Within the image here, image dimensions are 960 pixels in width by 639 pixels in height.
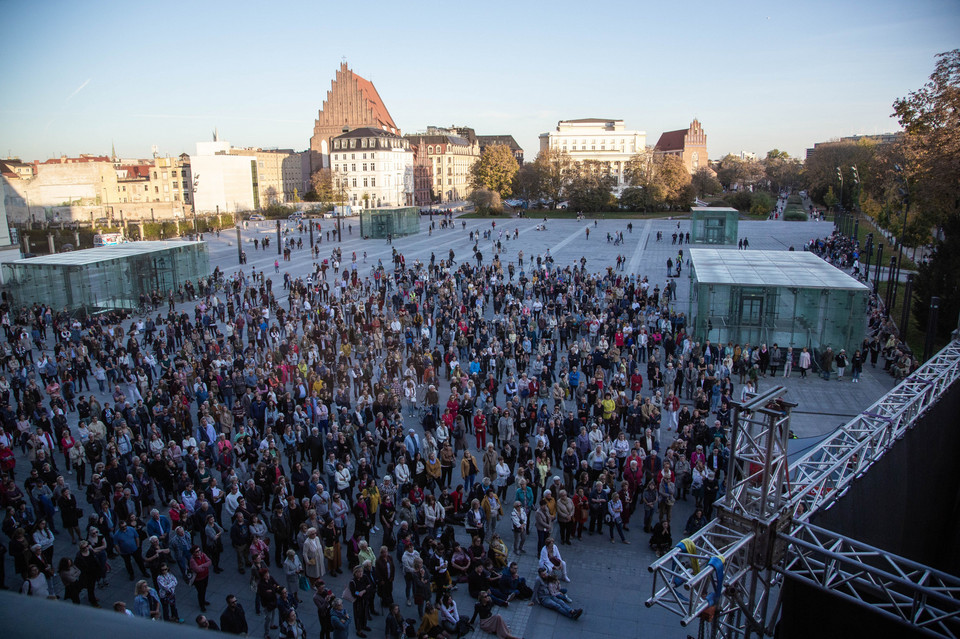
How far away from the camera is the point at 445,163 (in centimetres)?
10550

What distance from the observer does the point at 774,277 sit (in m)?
19.9

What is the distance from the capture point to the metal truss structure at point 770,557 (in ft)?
20.4

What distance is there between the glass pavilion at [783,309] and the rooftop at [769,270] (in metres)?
0.03

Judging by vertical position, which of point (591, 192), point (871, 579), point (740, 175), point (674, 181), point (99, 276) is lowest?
point (871, 579)

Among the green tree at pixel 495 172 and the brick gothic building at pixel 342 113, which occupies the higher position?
the brick gothic building at pixel 342 113

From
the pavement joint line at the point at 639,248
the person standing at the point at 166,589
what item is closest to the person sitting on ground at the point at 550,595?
the person standing at the point at 166,589

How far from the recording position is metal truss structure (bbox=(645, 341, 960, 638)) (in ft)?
20.4

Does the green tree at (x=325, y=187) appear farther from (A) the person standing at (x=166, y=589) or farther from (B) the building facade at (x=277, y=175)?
(A) the person standing at (x=166, y=589)

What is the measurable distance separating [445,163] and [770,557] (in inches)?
4047

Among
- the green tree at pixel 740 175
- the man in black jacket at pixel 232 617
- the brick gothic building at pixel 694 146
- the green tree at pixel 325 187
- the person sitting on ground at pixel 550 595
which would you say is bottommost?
the person sitting on ground at pixel 550 595

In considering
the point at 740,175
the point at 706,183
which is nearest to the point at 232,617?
the point at 706,183

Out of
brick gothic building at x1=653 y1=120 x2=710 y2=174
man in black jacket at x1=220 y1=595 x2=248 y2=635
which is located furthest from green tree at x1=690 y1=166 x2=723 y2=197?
man in black jacket at x1=220 y1=595 x2=248 y2=635

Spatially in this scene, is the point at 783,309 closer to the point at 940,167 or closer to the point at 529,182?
the point at 940,167

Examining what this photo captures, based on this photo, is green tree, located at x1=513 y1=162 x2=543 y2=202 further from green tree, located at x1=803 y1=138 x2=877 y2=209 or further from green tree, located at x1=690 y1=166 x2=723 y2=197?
green tree, located at x1=803 y1=138 x2=877 y2=209
